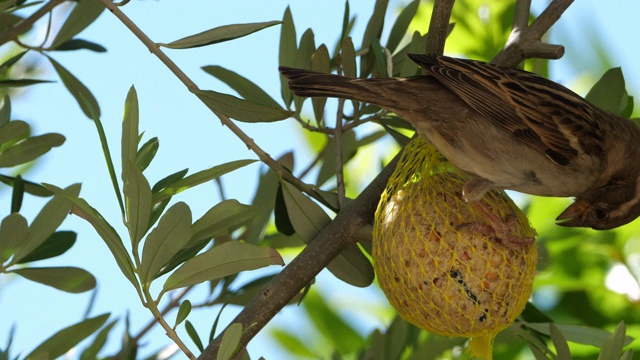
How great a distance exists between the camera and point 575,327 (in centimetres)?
218

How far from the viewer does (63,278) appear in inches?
77.9

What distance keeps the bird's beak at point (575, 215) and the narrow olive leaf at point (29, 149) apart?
1.53 meters

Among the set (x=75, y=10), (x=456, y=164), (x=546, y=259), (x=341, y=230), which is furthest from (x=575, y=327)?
(x=75, y=10)

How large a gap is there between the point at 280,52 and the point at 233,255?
721 millimetres

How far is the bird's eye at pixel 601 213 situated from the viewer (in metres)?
2.60

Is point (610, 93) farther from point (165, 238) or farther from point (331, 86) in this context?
point (165, 238)

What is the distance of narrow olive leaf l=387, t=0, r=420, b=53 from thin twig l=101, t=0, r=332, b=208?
0.52 metres

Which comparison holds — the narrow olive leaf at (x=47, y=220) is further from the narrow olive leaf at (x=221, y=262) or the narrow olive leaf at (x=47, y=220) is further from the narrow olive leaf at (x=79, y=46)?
the narrow olive leaf at (x=79, y=46)

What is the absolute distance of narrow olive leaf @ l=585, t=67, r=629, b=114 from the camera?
2.31m

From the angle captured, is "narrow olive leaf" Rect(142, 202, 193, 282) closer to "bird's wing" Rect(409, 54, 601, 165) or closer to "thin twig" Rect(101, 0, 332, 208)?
"thin twig" Rect(101, 0, 332, 208)

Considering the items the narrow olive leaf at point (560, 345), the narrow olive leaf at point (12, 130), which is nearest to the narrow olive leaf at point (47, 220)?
the narrow olive leaf at point (12, 130)

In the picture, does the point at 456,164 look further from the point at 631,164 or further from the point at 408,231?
the point at 631,164

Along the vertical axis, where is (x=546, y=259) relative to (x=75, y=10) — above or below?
below

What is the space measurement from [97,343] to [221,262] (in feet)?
2.02
